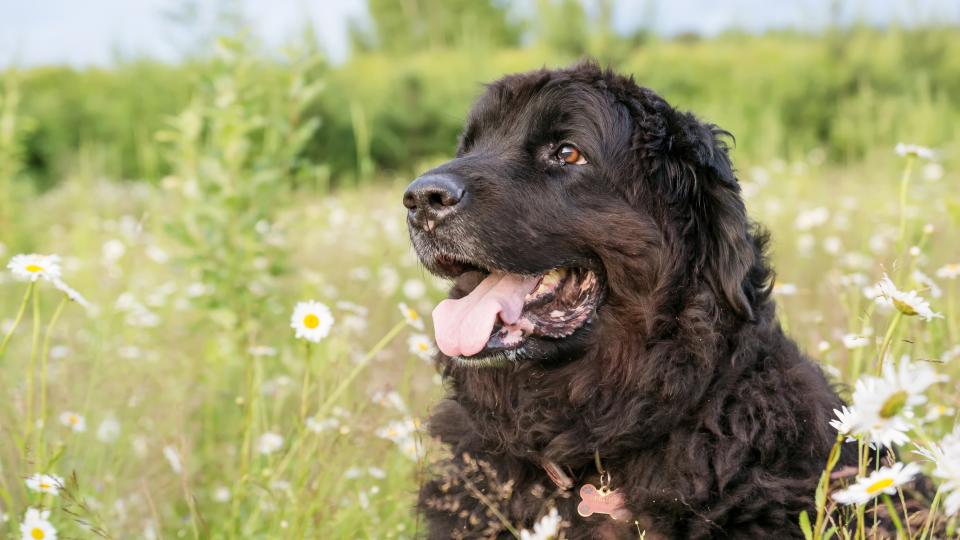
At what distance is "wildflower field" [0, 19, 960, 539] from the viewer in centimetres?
242

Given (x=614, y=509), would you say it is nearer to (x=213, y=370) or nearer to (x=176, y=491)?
(x=176, y=491)

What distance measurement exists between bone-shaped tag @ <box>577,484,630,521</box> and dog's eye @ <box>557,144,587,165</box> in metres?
1.08

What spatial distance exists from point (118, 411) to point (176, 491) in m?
0.51

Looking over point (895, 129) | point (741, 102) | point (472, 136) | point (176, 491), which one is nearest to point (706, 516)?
point (472, 136)

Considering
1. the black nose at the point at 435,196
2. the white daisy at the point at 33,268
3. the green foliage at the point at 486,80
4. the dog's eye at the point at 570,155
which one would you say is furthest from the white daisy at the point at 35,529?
the green foliage at the point at 486,80

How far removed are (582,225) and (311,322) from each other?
3.07 feet

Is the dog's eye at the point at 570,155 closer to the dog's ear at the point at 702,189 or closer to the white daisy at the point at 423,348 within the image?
Answer: the dog's ear at the point at 702,189

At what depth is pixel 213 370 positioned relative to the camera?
4.96 m

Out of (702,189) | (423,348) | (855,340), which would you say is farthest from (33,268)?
→ (855,340)

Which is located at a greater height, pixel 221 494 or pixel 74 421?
pixel 74 421

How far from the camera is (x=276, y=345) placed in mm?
5242

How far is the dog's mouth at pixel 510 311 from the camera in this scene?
2684 mm

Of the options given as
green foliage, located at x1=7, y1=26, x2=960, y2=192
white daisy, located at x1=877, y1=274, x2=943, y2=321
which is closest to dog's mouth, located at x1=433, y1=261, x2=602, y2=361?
white daisy, located at x1=877, y1=274, x2=943, y2=321

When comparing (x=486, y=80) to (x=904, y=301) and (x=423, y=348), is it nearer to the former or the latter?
(x=423, y=348)
